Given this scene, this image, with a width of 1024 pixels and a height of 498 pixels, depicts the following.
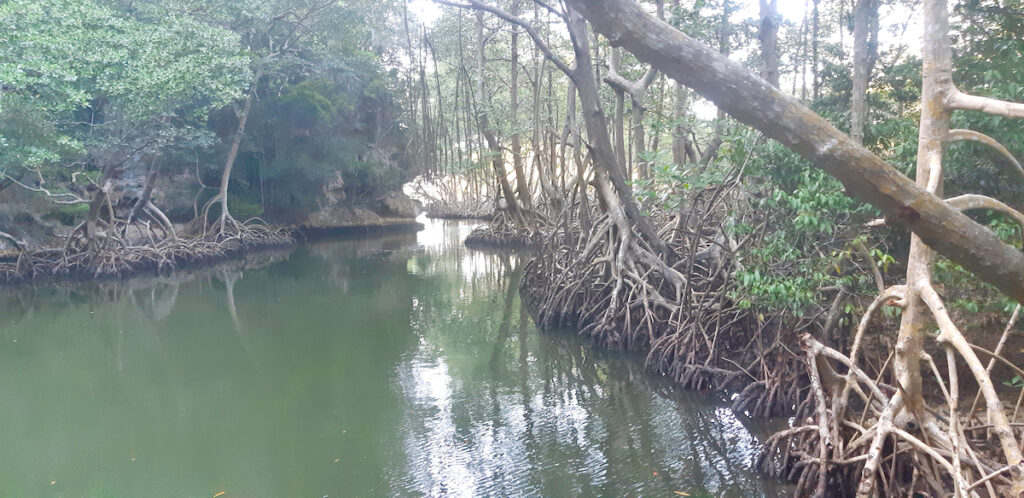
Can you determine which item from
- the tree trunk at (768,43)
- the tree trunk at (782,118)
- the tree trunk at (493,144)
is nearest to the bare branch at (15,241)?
the tree trunk at (493,144)

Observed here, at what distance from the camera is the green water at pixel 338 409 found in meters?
4.41

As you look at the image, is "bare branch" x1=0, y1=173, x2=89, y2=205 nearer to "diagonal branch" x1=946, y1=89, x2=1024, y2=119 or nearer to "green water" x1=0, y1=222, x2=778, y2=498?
"green water" x1=0, y1=222, x2=778, y2=498

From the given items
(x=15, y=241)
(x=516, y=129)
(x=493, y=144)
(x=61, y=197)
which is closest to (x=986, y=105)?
(x=516, y=129)

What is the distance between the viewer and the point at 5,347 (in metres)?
8.04

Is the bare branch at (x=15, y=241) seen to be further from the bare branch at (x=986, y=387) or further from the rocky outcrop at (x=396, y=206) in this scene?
the bare branch at (x=986, y=387)

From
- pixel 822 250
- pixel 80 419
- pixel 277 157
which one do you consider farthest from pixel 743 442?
pixel 277 157

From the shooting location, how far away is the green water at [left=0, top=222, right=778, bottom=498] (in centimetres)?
441

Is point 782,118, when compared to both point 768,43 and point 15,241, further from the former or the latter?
point 15,241

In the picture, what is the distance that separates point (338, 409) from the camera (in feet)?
18.8

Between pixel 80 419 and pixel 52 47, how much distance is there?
250 inches

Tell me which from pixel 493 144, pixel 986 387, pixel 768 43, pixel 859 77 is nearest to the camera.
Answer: pixel 986 387

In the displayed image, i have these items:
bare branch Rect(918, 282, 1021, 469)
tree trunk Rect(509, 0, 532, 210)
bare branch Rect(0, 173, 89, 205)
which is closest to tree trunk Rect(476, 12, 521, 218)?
tree trunk Rect(509, 0, 532, 210)

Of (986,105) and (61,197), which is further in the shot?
(61,197)

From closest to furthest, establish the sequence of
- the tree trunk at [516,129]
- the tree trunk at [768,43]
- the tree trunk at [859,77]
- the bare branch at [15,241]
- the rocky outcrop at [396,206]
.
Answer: the tree trunk at [859,77], the tree trunk at [768,43], the bare branch at [15,241], the tree trunk at [516,129], the rocky outcrop at [396,206]
